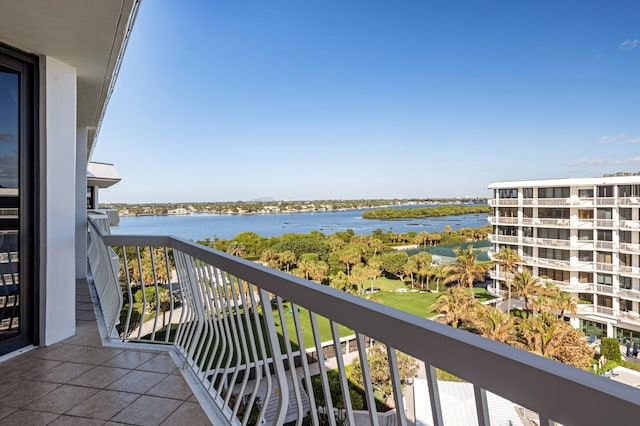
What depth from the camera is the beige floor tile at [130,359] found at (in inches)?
114

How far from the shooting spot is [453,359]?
68 cm

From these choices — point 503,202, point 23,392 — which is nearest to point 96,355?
point 23,392

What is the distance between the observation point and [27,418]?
2.19 metres

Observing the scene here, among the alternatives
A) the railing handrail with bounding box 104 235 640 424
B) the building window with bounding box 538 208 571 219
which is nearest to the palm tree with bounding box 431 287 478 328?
the building window with bounding box 538 208 571 219

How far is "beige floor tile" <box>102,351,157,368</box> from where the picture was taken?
2.91 meters

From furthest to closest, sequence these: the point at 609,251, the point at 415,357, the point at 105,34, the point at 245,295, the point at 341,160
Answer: the point at 341,160
the point at 609,251
the point at 105,34
the point at 245,295
the point at 415,357

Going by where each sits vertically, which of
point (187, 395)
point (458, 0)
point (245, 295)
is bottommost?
point (187, 395)

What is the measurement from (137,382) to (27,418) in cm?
61

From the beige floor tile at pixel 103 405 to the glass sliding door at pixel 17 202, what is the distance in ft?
4.41

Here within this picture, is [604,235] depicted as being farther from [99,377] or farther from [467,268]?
[99,377]

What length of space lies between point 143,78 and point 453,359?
22.7 meters

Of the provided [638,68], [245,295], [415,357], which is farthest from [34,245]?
[638,68]

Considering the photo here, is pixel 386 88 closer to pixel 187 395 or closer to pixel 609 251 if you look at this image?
pixel 609 251

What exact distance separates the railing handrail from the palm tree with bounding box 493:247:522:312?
28295 millimetres
